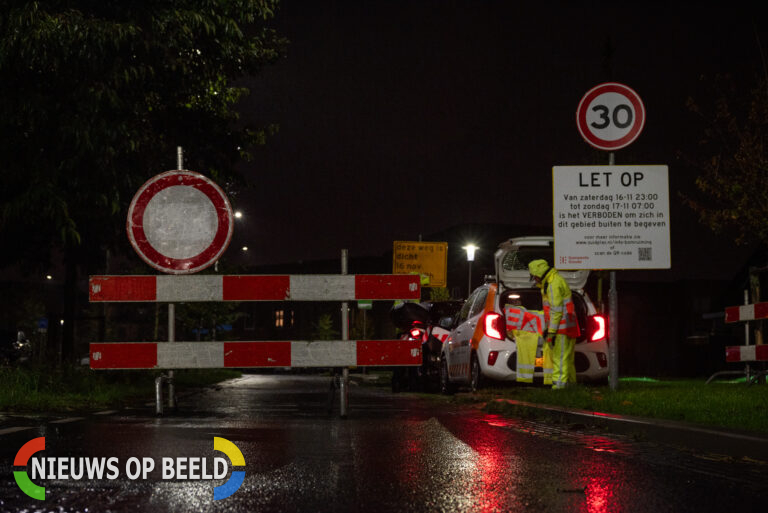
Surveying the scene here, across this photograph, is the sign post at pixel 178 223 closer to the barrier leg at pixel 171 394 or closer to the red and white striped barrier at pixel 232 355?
the barrier leg at pixel 171 394

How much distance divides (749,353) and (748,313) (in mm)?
584

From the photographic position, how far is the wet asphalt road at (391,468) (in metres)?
4.78

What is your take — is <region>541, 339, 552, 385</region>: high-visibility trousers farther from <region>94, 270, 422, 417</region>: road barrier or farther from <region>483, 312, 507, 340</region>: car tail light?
<region>94, 270, 422, 417</region>: road barrier

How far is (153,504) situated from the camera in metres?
4.70

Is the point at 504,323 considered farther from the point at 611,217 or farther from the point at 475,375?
the point at 611,217

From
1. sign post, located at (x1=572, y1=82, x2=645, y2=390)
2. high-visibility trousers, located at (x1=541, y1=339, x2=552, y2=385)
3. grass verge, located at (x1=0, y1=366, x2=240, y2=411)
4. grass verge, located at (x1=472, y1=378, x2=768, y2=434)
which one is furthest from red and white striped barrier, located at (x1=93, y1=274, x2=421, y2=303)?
sign post, located at (x1=572, y1=82, x2=645, y2=390)

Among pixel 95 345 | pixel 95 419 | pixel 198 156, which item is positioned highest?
pixel 198 156

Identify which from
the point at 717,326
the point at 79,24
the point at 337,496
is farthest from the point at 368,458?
the point at 717,326

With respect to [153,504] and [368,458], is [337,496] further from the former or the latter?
[368,458]

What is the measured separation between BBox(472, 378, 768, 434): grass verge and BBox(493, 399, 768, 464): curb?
0.40m

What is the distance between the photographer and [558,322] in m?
12.7

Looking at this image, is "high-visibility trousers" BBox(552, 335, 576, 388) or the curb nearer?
the curb

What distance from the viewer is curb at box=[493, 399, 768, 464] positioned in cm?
661

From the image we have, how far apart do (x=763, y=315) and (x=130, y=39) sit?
931 cm
